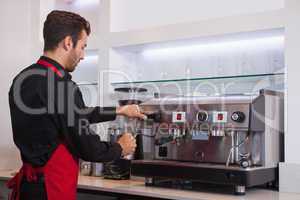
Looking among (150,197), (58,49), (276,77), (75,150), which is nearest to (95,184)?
(150,197)

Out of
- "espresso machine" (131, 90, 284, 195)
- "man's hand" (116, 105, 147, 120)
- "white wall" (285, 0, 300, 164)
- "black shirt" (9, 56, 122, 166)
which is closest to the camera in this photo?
"black shirt" (9, 56, 122, 166)

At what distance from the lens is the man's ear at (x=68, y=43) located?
73.8 inches

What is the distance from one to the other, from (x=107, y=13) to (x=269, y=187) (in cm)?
165

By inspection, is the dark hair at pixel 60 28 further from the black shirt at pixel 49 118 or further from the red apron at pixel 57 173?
the red apron at pixel 57 173

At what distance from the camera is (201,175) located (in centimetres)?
224

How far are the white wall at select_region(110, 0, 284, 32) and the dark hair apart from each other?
1.30 meters

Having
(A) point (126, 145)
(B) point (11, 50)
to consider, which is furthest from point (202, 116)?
(B) point (11, 50)

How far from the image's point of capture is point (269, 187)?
8.02 feet

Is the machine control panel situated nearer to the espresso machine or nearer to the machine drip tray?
the espresso machine

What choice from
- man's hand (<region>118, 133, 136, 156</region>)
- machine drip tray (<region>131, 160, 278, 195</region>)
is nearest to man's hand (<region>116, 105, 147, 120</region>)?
man's hand (<region>118, 133, 136, 156</region>)

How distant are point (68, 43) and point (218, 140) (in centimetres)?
98

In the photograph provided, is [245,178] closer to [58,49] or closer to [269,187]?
[269,187]

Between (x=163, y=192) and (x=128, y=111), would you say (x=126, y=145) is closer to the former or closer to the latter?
(x=128, y=111)

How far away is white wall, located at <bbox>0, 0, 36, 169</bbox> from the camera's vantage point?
340cm
